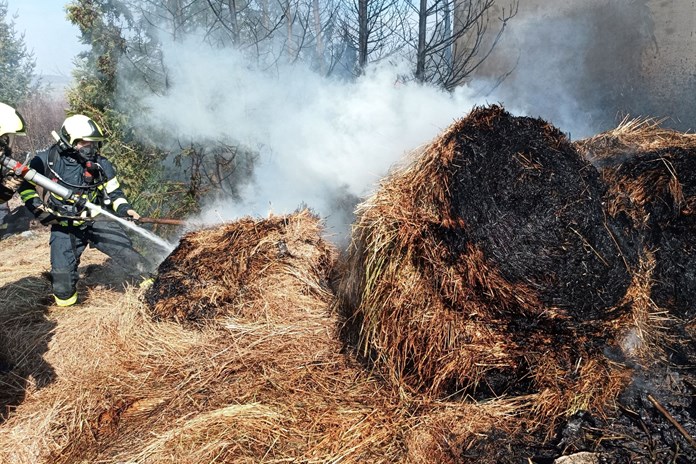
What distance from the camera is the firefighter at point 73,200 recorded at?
4.86 metres

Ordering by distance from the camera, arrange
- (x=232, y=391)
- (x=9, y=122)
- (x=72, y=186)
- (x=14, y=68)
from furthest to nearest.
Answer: (x=14, y=68), (x=72, y=186), (x=9, y=122), (x=232, y=391)

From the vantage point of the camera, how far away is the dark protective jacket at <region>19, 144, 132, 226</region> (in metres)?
4.78

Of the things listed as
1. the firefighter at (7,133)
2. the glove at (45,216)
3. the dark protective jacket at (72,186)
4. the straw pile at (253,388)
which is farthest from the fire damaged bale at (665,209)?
the glove at (45,216)

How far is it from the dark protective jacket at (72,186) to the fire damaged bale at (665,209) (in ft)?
16.4

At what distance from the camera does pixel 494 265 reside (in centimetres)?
279

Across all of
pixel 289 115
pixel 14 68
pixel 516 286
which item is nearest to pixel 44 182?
pixel 289 115

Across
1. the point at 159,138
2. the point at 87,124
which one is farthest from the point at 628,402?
the point at 159,138

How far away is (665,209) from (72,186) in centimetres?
560

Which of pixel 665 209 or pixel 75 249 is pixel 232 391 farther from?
pixel 665 209

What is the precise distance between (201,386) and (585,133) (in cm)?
955

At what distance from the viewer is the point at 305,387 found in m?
3.27

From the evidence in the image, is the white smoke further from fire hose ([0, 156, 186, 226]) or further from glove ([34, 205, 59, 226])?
glove ([34, 205, 59, 226])

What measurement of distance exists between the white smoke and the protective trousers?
122 cm

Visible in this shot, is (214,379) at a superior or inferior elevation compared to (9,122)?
inferior
